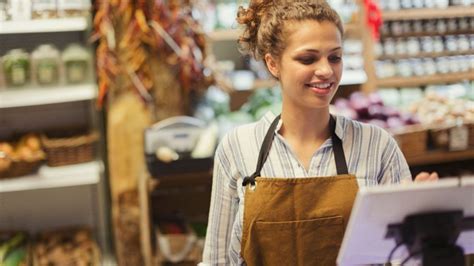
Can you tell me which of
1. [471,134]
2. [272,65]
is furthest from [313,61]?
[471,134]

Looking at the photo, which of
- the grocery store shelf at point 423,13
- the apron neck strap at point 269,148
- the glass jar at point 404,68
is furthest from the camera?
the glass jar at point 404,68

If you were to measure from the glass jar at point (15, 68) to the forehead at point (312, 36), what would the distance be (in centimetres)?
221

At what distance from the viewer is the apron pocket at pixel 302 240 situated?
165cm

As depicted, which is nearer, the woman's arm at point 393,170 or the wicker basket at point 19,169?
the woman's arm at point 393,170

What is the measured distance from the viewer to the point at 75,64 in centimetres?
357

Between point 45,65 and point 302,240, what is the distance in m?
2.32

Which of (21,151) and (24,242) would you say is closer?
(21,151)

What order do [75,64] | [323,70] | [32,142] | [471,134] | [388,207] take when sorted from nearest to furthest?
[388,207], [323,70], [471,134], [32,142], [75,64]

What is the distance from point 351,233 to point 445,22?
3.50 metres

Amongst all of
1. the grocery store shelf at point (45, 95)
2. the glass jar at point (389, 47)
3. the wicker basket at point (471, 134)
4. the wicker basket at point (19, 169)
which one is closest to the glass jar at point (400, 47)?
the glass jar at point (389, 47)

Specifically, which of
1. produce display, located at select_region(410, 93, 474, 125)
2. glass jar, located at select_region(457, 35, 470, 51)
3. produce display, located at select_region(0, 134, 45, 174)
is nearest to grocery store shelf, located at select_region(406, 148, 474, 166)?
produce display, located at select_region(410, 93, 474, 125)

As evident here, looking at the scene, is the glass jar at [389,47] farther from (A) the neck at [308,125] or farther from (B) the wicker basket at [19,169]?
(A) the neck at [308,125]

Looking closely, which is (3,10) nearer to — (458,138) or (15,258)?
(15,258)

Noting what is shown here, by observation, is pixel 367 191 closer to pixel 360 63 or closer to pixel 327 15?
pixel 327 15
